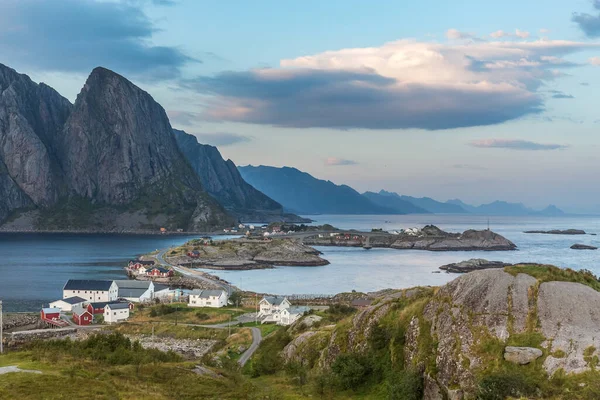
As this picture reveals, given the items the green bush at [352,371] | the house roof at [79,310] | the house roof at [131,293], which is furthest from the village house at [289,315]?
the green bush at [352,371]

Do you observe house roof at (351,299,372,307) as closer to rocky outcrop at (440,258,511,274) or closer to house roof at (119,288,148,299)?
house roof at (119,288,148,299)

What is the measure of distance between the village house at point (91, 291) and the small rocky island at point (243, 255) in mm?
62784

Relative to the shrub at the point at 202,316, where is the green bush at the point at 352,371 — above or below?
above

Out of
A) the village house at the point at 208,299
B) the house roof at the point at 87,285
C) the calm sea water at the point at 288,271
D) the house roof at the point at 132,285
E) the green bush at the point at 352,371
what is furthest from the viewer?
the calm sea water at the point at 288,271

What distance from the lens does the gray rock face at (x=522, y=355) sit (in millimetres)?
21797

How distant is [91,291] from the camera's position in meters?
92.2

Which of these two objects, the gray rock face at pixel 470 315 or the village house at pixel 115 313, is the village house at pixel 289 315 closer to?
the village house at pixel 115 313

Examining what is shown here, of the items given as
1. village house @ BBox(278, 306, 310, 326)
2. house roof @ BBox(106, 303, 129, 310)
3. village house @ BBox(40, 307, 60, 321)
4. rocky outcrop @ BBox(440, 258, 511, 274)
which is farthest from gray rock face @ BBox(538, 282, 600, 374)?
rocky outcrop @ BBox(440, 258, 511, 274)

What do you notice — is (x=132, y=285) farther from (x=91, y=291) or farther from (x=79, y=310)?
(x=79, y=310)

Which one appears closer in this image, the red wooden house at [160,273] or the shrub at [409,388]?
the shrub at [409,388]

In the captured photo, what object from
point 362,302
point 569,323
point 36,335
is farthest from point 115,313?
point 569,323

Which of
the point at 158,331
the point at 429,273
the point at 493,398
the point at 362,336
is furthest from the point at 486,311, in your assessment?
the point at 429,273

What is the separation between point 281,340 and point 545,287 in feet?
82.6

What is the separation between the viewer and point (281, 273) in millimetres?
145750
